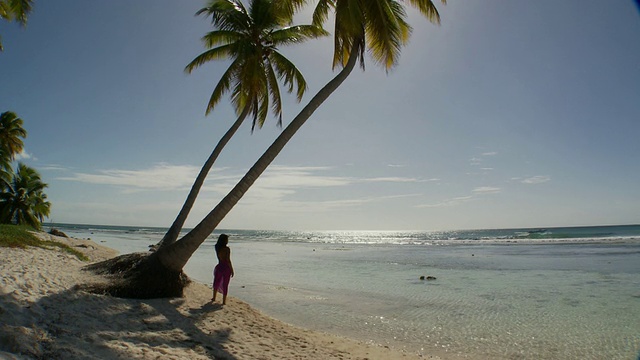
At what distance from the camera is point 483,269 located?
69.9 feet

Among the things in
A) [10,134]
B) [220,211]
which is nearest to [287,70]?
[220,211]

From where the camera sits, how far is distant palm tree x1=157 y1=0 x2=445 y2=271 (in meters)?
8.43

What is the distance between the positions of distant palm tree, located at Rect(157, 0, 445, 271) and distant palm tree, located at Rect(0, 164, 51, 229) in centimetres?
3153

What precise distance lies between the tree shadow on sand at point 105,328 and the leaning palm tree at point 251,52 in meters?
5.20

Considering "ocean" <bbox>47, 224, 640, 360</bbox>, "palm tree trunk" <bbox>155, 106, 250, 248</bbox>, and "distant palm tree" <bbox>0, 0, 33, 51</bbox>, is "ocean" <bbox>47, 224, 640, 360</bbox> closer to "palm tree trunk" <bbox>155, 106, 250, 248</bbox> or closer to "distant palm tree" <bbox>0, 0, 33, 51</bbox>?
"palm tree trunk" <bbox>155, 106, 250, 248</bbox>

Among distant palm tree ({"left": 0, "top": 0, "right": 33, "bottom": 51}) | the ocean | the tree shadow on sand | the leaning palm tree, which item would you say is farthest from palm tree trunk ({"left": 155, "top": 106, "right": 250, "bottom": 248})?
distant palm tree ({"left": 0, "top": 0, "right": 33, "bottom": 51})

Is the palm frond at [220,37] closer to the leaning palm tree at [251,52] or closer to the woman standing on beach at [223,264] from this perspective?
the leaning palm tree at [251,52]

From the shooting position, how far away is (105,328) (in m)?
5.77

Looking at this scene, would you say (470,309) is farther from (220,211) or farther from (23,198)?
(23,198)

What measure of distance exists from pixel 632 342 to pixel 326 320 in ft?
22.3

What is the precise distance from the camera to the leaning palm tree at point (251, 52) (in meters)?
12.3

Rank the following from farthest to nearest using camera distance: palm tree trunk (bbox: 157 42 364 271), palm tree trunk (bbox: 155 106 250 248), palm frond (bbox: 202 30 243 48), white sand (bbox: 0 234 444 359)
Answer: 1. palm frond (bbox: 202 30 243 48)
2. palm tree trunk (bbox: 155 106 250 248)
3. palm tree trunk (bbox: 157 42 364 271)
4. white sand (bbox: 0 234 444 359)

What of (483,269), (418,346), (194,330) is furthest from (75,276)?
(483,269)

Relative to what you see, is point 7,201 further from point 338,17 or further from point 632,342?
point 632,342
